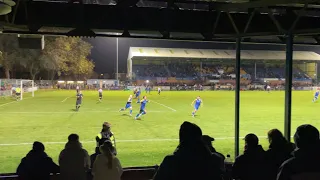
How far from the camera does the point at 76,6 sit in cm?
770

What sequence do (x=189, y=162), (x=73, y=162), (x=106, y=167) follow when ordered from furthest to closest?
1. (x=73, y=162)
2. (x=106, y=167)
3. (x=189, y=162)

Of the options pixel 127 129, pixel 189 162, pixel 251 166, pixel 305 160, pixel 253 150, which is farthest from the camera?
pixel 127 129

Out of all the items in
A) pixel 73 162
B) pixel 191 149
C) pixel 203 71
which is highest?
pixel 203 71

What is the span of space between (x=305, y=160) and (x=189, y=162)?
3.22 feet

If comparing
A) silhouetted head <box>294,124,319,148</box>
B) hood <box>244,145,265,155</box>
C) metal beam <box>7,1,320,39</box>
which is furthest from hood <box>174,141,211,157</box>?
metal beam <box>7,1,320,39</box>

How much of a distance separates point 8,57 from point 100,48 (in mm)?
25857

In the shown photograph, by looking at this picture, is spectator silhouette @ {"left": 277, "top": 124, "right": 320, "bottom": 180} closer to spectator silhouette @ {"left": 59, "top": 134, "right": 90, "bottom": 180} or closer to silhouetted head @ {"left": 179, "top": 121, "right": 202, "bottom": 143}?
silhouetted head @ {"left": 179, "top": 121, "right": 202, "bottom": 143}

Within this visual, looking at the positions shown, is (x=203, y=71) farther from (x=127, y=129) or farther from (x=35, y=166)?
(x=35, y=166)

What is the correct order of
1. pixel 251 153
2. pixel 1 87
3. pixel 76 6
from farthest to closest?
1. pixel 1 87
2. pixel 76 6
3. pixel 251 153

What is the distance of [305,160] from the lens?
2855mm

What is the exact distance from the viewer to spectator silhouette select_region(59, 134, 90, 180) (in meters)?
5.08

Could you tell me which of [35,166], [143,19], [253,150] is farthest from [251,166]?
[143,19]

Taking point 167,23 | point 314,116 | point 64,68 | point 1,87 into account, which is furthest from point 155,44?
point 167,23

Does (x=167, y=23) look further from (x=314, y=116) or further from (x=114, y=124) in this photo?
(x=314, y=116)
